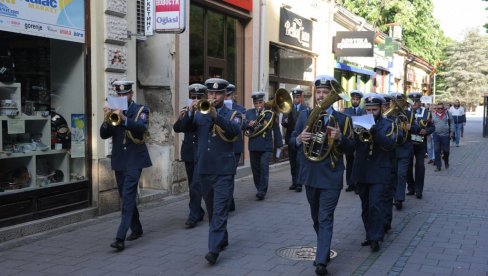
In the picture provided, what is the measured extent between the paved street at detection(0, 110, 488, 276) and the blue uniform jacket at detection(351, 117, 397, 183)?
2.80 ft

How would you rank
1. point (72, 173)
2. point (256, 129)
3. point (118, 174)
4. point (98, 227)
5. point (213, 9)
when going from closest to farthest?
point (118, 174)
point (98, 227)
point (72, 173)
point (256, 129)
point (213, 9)

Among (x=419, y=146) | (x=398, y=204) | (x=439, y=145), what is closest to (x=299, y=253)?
(x=398, y=204)

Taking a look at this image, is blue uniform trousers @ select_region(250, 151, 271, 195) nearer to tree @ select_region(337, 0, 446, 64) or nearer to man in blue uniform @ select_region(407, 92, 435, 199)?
man in blue uniform @ select_region(407, 92, 435, 199)

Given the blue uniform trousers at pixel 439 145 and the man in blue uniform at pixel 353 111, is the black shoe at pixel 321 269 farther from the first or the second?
the blue uniform trousers at pixel 439 145

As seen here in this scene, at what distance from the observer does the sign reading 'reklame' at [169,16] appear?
8.73 metres

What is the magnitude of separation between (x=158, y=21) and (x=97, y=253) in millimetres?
4223

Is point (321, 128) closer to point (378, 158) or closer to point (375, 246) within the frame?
point (378, 158)

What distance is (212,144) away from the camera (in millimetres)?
5855

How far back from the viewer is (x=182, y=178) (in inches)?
396

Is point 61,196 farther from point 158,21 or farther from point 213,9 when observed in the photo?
point 213,9

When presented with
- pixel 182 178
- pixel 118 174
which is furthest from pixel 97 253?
pixel 182 178

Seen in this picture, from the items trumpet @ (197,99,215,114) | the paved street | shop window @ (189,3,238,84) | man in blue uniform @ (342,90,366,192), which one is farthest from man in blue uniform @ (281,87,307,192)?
trumpet @ (197,99,215,114)

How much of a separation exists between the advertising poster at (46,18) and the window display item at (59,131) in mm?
1146

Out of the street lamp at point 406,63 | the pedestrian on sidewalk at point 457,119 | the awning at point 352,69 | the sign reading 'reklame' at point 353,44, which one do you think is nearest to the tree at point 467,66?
the street lamp at point 406,63
